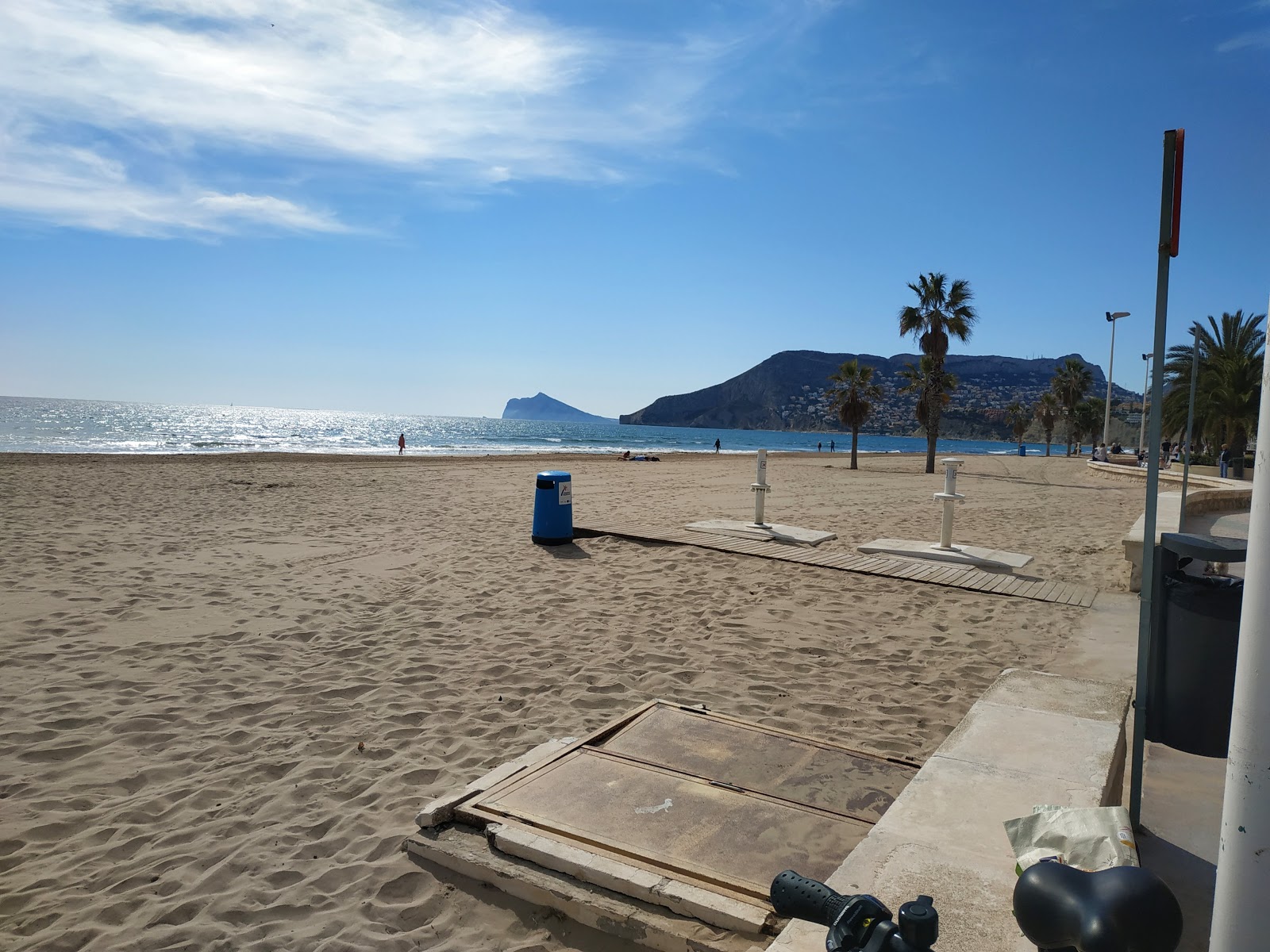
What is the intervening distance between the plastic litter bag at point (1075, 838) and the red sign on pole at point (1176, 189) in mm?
1839

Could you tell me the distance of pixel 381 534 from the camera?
11164 mm

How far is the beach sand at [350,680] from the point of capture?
2996 millimetres

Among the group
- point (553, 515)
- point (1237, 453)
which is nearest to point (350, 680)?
point (553, 515)

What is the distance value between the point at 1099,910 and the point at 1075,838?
1.15m

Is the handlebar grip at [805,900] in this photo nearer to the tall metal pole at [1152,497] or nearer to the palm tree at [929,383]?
the tall metal pole at [1152,497]

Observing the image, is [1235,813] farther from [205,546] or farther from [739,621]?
[205,546]

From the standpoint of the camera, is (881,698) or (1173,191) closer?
(1173,191)

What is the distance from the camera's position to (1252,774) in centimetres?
138

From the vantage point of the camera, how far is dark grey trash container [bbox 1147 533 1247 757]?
8.70 feet

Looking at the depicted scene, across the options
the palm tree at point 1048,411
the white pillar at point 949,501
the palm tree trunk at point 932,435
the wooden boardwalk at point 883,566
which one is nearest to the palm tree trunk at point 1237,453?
the palm tree trunk at point 932,435

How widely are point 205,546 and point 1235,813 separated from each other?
411 inches

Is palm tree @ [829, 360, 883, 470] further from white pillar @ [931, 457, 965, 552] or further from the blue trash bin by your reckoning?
the blue trash bin

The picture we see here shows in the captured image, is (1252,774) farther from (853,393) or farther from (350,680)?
(853,393)

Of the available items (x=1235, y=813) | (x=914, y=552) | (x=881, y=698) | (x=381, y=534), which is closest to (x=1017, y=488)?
(x=914, y=552)
